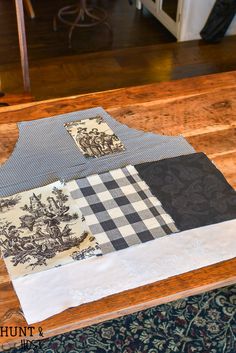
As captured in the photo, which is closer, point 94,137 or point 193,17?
point 94,137

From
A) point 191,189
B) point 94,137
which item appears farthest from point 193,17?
point 191,189

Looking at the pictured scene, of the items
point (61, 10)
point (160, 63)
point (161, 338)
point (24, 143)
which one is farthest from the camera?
point (61, 10)

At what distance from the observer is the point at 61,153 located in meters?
1.41

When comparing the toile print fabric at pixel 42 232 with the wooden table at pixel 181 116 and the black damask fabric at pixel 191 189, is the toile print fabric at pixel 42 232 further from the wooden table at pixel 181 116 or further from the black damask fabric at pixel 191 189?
the black damask fabric at pixel 191 189

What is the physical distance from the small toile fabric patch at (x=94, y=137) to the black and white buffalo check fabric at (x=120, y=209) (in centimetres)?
11

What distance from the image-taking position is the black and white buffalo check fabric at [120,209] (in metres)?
1.16

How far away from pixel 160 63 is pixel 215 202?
2.29m

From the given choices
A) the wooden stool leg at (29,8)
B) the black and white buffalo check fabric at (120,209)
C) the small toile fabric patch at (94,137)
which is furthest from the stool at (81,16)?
the black and white buffalo check fabric at (120,209)

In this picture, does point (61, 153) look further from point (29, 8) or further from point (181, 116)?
point (29, 8)

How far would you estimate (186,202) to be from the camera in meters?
1.26

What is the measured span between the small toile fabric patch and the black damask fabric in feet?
0.39

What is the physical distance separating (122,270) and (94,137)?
50cm

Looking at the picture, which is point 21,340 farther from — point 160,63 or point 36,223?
point 160,63

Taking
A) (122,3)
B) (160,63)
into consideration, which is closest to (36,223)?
(160,63)
